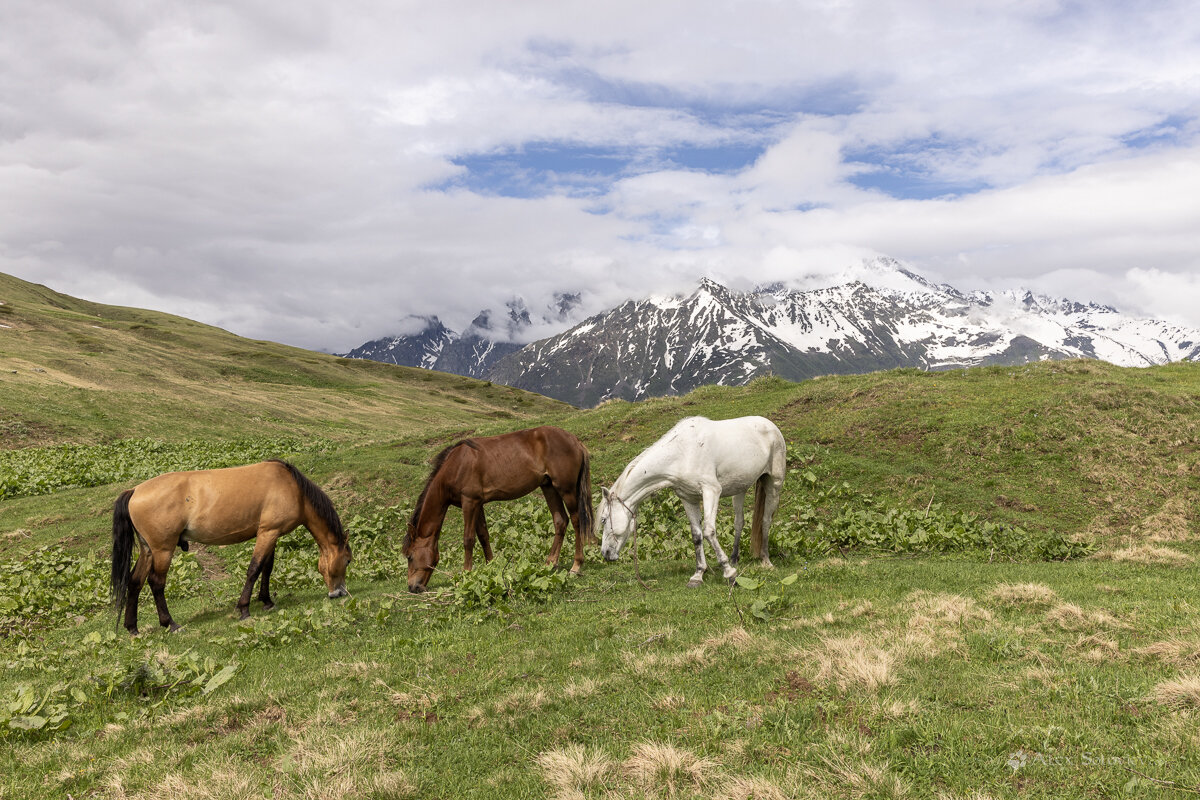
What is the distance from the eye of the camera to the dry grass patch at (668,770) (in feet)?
17.0

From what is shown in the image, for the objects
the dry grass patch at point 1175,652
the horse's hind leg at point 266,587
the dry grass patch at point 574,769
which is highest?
the dry grass patch at point 1175,652

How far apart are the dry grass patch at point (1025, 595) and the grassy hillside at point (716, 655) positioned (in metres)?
0.06

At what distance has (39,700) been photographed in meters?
8.05

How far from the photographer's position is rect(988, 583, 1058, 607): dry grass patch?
364 inches

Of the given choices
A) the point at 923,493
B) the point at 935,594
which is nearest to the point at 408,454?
the point at 923,493

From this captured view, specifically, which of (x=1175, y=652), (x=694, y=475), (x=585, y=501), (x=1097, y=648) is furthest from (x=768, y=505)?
(x=1175, y=652)

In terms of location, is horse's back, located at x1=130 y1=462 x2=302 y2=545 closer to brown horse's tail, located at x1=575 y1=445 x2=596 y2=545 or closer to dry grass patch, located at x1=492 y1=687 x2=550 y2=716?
brown horse's tail, located at x1=575 y1=445 x2=596 y2=545

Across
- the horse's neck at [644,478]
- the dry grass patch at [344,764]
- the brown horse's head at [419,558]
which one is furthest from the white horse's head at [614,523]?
the dry grass patch at [344,764]

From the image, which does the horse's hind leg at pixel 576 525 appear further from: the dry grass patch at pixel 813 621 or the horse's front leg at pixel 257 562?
the horse's front leg at pixel 257 562

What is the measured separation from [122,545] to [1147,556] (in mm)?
19700

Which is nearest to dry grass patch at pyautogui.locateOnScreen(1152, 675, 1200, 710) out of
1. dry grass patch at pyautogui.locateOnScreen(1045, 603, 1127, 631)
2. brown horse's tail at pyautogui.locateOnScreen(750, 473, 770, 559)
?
dry grass patch at pyautogui.locateOnScreen(1045, 603, 1127, 631)

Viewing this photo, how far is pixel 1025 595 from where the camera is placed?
→ 31.1ft

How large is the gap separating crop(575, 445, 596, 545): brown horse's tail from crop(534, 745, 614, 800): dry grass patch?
8.91 meters

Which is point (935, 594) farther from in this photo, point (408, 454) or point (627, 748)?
point (408, 454)
